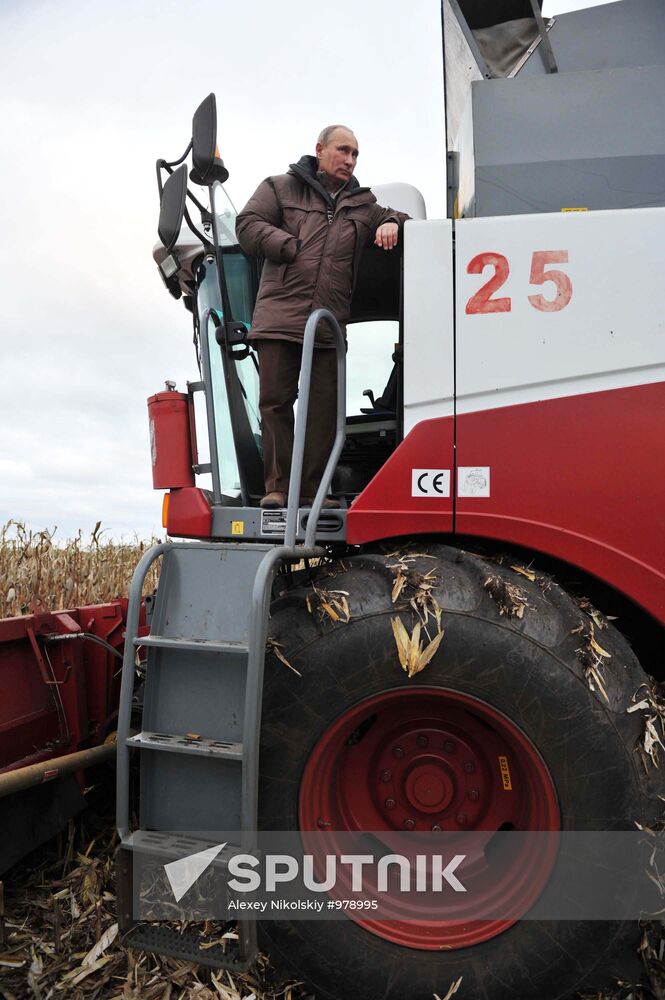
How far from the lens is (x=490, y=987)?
2393 millimetres

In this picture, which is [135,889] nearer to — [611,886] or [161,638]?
[161,638]

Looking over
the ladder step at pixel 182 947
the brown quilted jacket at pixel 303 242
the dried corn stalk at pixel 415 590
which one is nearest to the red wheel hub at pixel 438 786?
the dried corn stalk at pixel 415 590

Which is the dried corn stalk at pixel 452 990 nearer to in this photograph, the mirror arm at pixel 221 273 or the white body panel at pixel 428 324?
the white body panel at pixel 428 324

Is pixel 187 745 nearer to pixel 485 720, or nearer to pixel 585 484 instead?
pixel 485 720

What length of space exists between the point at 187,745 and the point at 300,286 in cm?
194

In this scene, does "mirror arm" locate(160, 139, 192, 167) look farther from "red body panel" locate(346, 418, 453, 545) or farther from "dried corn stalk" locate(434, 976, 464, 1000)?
"dried corn stalk" locate(434, 976, 464, 1000)

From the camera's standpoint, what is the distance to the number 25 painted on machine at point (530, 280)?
8.84 ft

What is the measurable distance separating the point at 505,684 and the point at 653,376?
1241mm

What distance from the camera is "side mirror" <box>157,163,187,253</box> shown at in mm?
3047

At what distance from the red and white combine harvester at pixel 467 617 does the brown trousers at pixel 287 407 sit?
193mm

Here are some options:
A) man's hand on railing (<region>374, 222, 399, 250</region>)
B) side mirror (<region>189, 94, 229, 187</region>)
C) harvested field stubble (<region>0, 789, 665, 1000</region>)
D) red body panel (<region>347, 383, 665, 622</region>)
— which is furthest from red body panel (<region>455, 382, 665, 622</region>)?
side mirror (<region>189, 94, 229, 187</region>)

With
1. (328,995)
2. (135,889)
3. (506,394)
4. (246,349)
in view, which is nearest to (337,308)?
(246,349)

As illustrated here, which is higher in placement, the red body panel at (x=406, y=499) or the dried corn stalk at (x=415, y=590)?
the red body panel at (x=406, y=499)

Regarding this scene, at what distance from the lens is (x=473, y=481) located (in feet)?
8.82
